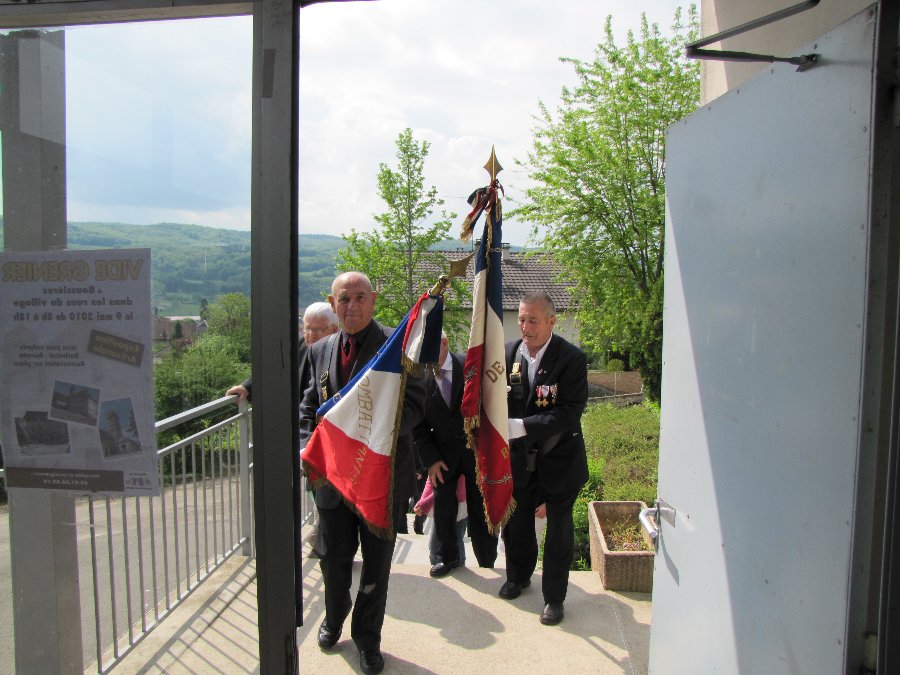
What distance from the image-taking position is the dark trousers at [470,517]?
14.7 feet

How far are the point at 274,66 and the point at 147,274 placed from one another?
0.55m

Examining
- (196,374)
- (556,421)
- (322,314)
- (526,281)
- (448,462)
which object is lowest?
(448,462)

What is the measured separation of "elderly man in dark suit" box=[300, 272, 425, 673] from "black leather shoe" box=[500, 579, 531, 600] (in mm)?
994

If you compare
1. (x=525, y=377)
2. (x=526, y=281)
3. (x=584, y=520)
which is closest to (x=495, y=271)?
(x=525, y=377)

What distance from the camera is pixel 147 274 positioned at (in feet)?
5.20

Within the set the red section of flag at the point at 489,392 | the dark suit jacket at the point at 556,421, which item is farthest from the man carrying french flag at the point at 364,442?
the dark suit jacket at the point at 556,421

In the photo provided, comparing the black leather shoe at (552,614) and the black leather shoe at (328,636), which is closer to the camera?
the black leather shoe at (328,636)

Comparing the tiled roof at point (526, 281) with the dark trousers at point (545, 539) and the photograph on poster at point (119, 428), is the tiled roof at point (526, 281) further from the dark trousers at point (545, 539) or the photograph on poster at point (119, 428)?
the photograph on poster at point (119, 428)

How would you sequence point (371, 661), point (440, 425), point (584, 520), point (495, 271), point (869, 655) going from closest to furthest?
point (869, 655) < point (371, 661) < point (495, 271) < point (440, 425) < point (584, 520)

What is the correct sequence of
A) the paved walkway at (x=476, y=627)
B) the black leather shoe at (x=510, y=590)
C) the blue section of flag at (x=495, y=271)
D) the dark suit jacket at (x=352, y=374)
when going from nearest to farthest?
the dark suit jacket at (x=352, y=374)
the paved walkway at (x=476, y=627)
the blue section of flag at (x=495, y=271)
the black leather shoe at (x=510, y=590)

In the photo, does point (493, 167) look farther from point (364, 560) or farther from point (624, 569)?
point (624, 569)

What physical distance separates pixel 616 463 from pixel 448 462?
17.5 ft

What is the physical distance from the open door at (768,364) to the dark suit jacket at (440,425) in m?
2.03

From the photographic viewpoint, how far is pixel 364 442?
3189 millimetres
